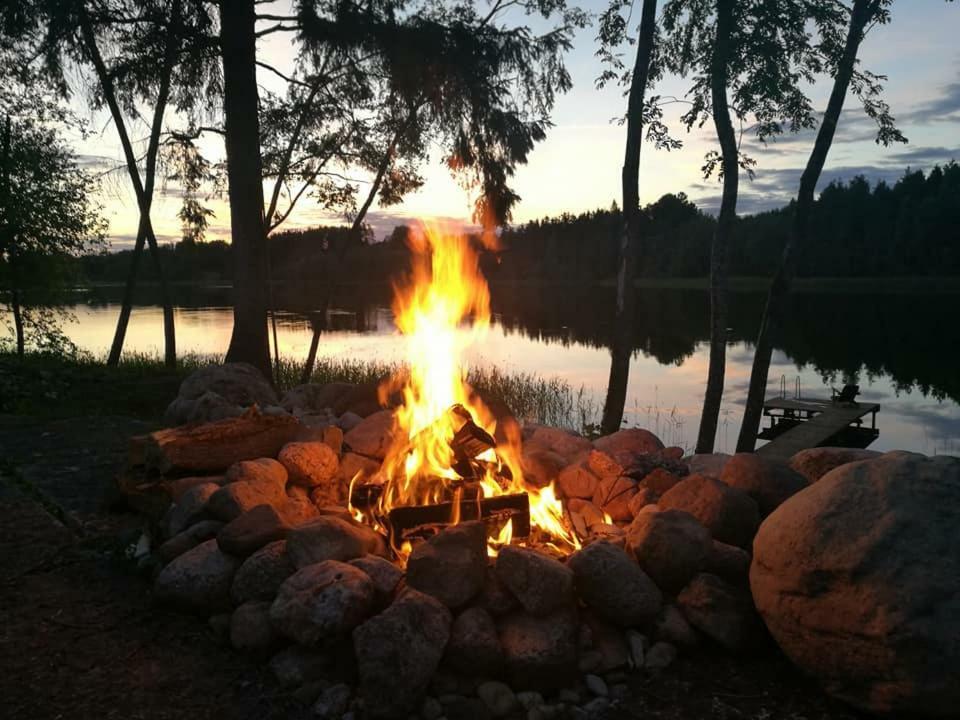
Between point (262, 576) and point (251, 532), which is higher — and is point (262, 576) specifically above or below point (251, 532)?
below

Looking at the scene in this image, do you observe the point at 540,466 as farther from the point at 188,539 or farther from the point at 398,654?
the point at 188,539

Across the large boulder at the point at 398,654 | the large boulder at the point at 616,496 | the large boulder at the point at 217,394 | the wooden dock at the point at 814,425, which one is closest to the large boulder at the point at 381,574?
the large boulder at the point at 398,654

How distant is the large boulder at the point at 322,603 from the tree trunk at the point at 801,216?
910cm

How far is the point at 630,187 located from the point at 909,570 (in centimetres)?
826

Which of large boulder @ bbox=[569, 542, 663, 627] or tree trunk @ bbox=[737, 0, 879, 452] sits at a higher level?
tree trunk @ bbox=[737, 0, 879, 452]

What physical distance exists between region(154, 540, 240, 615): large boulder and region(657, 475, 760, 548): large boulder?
3.11 m

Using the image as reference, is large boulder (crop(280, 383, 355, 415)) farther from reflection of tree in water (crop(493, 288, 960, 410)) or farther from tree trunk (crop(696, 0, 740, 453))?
reflection of tree in water (crop(493, 288, 960, 410))

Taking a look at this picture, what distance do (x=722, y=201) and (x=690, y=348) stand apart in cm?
2307

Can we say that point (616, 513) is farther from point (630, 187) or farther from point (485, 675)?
point (630, 187)


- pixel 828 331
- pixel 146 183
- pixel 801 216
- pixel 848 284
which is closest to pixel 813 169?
pixel 801 216

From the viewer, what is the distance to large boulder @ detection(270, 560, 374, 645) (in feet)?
12.3

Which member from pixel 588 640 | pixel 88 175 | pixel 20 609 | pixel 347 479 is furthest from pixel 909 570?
pixel 88 175

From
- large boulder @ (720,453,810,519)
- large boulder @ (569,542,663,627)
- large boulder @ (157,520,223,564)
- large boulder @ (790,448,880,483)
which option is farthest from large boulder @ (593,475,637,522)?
large boulder @ (157,520,223,564)

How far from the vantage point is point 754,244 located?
8650 cm
